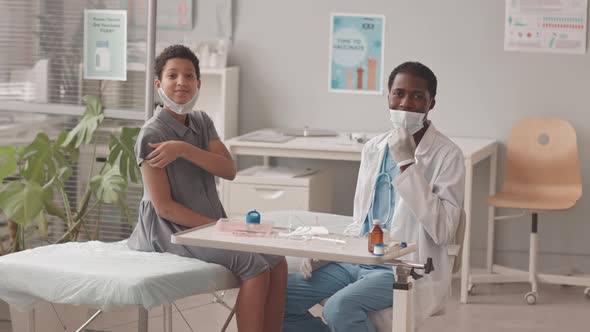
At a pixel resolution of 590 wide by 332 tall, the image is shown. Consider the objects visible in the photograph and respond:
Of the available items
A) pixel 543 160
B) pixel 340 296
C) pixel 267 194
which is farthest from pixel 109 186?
pixel 543 160

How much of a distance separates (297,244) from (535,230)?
8.43 feet

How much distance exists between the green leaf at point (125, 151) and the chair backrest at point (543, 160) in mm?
1957

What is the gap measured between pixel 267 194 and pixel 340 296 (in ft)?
6.58

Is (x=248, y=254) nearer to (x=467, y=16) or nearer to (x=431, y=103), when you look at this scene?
(x=431, y=103)

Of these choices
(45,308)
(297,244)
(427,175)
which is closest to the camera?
(297,244)

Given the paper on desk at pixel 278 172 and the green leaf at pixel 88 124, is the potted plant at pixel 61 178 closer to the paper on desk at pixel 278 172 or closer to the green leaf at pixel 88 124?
the green leaf at pixel 88 124

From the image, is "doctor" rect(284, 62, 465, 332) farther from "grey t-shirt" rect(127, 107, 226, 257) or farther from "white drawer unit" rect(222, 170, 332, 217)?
"white drawer unit" rect(222, 170, 332, 217)

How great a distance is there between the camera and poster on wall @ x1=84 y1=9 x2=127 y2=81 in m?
4.59

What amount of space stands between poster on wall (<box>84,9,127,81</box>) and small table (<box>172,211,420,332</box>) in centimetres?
199

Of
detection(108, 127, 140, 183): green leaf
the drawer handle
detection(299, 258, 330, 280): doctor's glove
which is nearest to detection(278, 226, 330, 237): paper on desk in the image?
detection(299, 258, 330, 280): doctor's glove

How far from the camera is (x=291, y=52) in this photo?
18.5ft

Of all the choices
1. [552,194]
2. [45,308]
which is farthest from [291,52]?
[45,308]

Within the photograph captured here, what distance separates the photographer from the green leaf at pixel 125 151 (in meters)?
4.41

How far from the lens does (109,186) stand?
4328 mm
